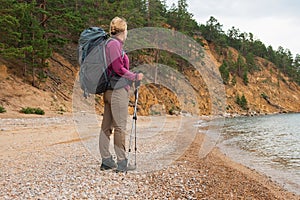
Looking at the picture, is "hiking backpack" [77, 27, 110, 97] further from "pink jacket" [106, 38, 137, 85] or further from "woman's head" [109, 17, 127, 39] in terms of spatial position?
"woman's head" [109, 17, 127, 39]

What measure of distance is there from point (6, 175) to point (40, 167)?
2.58 feet

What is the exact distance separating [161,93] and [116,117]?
1448 inches

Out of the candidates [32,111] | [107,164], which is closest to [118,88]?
[107,164]

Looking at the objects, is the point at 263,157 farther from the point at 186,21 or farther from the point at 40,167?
the point at 186,21

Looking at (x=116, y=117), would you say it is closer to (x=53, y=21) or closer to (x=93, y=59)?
(x=93, y=59)

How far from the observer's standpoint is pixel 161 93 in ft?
138

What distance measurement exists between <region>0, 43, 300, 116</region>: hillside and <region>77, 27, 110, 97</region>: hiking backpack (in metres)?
15.0

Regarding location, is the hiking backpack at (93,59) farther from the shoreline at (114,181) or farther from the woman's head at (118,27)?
the shoreline at (114,181)

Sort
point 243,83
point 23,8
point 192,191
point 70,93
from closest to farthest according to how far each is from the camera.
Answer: point 192,191 < point 23,8 < point 70,93 < point 243,83

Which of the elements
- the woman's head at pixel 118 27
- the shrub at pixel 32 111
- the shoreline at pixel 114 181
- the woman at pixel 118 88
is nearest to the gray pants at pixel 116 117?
the woman at pixel 118 88

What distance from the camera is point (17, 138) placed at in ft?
37.0

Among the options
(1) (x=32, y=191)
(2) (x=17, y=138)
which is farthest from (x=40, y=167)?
(2) (x=17, y=138)

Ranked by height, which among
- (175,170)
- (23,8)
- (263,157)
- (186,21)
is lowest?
(263,157)

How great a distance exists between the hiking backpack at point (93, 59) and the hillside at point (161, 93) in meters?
15.0
